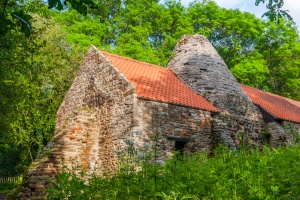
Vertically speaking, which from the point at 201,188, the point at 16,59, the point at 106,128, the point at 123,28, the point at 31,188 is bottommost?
the point at 31,188

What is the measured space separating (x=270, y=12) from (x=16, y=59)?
8.16 m

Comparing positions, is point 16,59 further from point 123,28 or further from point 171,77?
point 123,28

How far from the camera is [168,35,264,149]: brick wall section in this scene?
14.0 m

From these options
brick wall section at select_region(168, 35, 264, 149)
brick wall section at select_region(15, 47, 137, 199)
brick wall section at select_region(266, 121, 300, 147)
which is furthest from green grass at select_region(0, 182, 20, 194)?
brick wall section at select_region(266, 121, 300, 147)

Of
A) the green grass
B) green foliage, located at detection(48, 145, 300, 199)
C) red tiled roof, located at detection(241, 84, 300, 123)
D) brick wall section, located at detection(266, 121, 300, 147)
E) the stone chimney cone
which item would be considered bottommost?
the green grass

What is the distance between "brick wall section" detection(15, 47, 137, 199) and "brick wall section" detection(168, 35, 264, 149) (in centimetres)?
415

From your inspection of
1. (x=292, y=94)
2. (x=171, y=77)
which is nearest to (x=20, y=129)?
(x=171, y=77)

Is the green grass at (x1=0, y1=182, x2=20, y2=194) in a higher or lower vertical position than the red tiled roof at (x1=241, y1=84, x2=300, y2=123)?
lower

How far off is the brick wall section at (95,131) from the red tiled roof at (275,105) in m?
8.86

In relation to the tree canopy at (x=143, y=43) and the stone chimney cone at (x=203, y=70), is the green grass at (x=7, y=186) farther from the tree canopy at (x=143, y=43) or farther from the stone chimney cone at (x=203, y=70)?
the stone chimney cone at (x=203, y=70)

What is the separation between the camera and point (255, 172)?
486 centimetres

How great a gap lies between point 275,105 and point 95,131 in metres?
12.2

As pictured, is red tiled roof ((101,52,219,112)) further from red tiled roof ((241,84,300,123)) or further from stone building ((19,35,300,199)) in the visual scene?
red tiled roof ((241,84,300,123))

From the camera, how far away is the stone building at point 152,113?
11.5 meters
